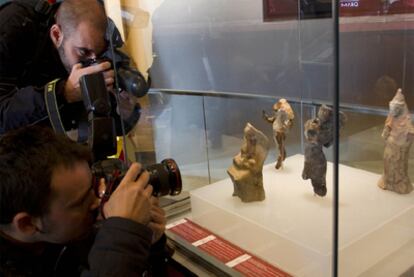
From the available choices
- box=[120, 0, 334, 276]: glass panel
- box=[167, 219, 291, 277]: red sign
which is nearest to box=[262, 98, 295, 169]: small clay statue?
box=[120, 0, 334, 276]: glass panel

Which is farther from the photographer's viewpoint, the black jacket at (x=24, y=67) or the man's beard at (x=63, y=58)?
the man's beard at (x=63, y=58)

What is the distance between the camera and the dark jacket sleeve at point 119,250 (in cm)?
67

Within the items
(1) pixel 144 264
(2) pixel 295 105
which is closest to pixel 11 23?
(1) pixel 144 264

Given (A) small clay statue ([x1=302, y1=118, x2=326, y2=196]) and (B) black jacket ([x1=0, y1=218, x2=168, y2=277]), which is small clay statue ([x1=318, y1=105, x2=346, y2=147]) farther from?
(B) black jacket ([x1=0, y1=218, x2=168, y2=277])

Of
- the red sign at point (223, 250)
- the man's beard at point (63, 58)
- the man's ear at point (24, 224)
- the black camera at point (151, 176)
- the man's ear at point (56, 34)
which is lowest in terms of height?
the red sign at point (223, 250)

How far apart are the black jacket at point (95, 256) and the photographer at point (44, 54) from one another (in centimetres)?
40

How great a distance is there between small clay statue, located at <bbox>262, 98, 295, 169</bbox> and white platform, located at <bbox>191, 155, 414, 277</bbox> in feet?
0.31

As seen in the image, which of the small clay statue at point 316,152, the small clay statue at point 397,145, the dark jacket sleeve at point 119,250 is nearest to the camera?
the dark jacket sleeve at point 119,250

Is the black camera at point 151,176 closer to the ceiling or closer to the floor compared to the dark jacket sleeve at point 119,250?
closer to the ceiling

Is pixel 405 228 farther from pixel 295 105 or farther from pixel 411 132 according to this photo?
pixel 295 105

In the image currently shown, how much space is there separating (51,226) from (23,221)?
45mm

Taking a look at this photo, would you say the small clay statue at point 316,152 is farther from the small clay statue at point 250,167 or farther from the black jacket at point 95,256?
the black jacket at point 95,256

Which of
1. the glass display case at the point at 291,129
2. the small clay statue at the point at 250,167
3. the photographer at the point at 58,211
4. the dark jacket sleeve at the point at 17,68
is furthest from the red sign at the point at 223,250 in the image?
the dark jacket sleeve at the point at 17,68

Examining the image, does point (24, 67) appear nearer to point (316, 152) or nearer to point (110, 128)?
point (110, 128)
